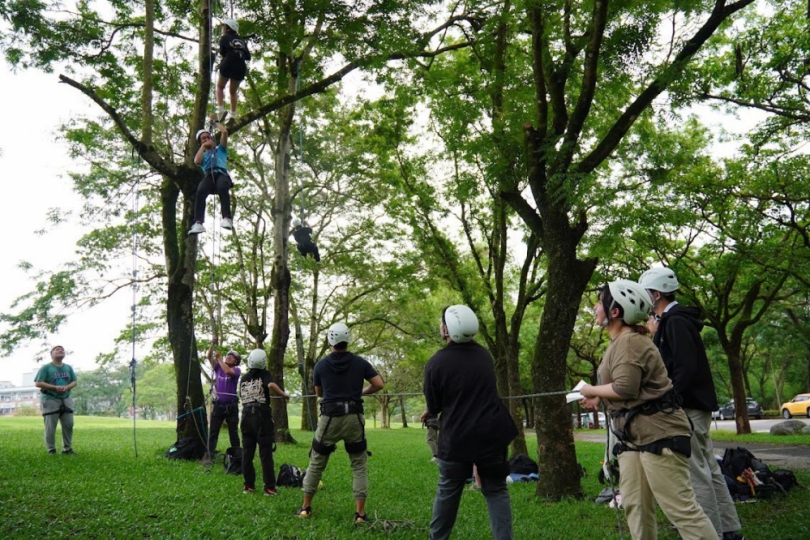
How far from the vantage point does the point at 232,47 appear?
313 inches

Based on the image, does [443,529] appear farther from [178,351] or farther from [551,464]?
[178,351]

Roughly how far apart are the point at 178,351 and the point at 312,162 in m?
10.3

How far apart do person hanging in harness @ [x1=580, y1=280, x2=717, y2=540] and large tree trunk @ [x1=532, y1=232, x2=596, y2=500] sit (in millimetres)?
3979

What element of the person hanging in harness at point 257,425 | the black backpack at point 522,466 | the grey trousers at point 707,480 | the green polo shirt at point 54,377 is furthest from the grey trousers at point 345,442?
the green polo shirt at point 54,377

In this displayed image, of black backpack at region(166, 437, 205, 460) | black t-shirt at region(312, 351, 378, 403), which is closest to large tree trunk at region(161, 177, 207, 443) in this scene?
black backpack at region(166, 437, 205, 460)

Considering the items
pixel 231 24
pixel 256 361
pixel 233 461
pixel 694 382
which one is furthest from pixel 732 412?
pixel 231 24

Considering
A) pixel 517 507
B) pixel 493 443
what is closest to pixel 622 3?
pixel 493 443

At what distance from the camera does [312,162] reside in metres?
19.4

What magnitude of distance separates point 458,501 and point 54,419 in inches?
364

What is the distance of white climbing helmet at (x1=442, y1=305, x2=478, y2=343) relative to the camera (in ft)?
13.3

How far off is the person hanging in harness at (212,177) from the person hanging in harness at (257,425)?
2.30 meters

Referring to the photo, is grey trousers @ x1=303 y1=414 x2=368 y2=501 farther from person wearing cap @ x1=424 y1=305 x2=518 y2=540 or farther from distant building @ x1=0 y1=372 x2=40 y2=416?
distant building @ x1=0 y1=372 x2=40 y2=416

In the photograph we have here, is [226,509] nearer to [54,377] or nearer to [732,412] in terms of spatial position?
[54,377]

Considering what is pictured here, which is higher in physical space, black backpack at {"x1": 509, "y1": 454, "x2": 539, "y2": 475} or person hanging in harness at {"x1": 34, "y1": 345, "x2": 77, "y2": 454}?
person hanging in harness at {"x1": 34, "y1": 345, "x2": 77, "y2": 454}
